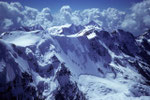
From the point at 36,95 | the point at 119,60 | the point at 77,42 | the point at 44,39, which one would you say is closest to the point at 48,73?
the point at 36,95

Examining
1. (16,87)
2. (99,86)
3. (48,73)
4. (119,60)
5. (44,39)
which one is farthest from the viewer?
(119,60)

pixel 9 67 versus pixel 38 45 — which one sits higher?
pixel 38 45

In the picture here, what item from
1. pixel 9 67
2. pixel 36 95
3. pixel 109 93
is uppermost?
pixel 9 67

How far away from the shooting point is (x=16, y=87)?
42.8 metres

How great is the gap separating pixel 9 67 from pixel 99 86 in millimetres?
50444

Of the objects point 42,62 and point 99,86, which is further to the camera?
point 99,86

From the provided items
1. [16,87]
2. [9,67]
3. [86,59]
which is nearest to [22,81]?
[16,87]

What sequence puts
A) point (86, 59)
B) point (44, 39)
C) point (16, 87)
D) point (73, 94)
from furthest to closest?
point (86, 59), point (44, 39), point (73, 94), point (16, 87)

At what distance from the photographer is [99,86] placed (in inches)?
2564

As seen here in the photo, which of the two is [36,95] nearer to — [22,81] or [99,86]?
[22,81]

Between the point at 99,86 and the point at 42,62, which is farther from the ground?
the point at 42,62

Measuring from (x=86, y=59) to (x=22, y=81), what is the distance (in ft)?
175

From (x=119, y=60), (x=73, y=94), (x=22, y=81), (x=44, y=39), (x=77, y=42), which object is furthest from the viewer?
(x=119, y=60)

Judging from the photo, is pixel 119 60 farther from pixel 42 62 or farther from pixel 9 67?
pixel 9 67
